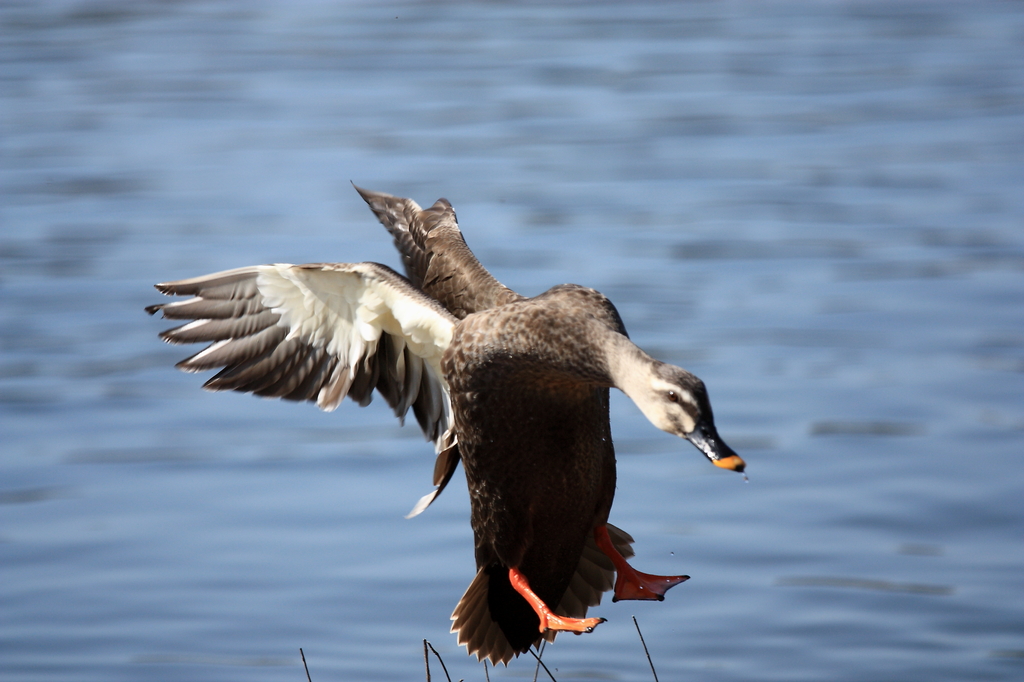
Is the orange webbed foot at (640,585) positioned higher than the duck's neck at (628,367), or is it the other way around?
the duck's neck at (628,367)

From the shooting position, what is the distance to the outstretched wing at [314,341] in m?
5.52

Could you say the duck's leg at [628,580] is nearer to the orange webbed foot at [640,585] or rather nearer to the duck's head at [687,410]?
the orange webbed foot at [640,585]

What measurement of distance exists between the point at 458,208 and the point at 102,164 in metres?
5.80

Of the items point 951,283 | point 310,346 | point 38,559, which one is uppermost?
point 310,346

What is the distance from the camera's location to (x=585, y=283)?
1232 cm

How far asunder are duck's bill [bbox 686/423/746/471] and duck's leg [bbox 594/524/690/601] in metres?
1.44

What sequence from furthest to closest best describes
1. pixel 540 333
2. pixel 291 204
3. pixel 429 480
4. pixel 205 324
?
pixel 291 204
pixel 429 480
pixel 205 324
pixel 540 333

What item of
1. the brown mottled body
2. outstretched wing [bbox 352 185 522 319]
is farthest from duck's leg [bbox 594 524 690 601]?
outstretched wing [bbox 352 185 522 319]

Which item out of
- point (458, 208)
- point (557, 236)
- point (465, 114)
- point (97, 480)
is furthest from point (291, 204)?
point (97, 480)

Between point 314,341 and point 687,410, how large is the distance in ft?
6.90

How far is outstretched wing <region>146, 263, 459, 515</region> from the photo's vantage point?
5520 mm

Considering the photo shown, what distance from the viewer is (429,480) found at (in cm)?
969

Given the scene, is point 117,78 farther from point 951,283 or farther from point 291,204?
point 951,283

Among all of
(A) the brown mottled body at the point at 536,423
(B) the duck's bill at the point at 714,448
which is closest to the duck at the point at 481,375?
(A) the brown mottled body at the point at 536,423
